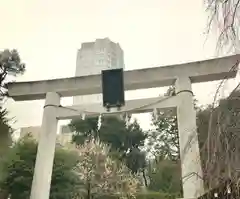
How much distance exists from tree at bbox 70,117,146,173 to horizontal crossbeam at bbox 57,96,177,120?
984cm

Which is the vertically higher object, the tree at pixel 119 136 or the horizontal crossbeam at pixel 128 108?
the tree at pixel 119 136

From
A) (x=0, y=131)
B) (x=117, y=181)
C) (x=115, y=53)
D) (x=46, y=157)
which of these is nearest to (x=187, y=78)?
(x=46, y=157)

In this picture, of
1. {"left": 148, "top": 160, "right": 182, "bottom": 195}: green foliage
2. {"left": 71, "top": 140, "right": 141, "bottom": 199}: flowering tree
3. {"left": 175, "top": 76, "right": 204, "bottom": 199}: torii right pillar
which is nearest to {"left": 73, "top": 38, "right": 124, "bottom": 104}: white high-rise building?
{"left": 148, "top": 160, "right": 182, "bottom": 195}: green foliage

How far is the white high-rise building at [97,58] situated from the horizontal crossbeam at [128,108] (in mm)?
12009

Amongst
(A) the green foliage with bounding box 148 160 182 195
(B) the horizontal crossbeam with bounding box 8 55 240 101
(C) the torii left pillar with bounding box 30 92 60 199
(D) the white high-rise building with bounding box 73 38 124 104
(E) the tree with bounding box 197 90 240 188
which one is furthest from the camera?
(D) the white high-rise building with bounding box 73 38 124 104

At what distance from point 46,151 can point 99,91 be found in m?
1.69

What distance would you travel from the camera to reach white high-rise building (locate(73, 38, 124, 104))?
19.8m

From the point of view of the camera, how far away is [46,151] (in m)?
6.39

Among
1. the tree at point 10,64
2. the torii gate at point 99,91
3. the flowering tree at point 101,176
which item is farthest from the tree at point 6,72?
the flowering tree at point 101,176

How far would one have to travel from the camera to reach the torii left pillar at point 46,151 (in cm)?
610

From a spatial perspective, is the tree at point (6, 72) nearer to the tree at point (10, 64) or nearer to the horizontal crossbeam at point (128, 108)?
the tree at point (10, 64)

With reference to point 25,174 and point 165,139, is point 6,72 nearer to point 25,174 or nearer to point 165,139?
point 25,174

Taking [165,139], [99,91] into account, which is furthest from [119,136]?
[99,91]

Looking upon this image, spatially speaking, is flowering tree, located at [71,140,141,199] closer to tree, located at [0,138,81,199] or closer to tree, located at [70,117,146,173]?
tree, located at [0,138,81,199]
